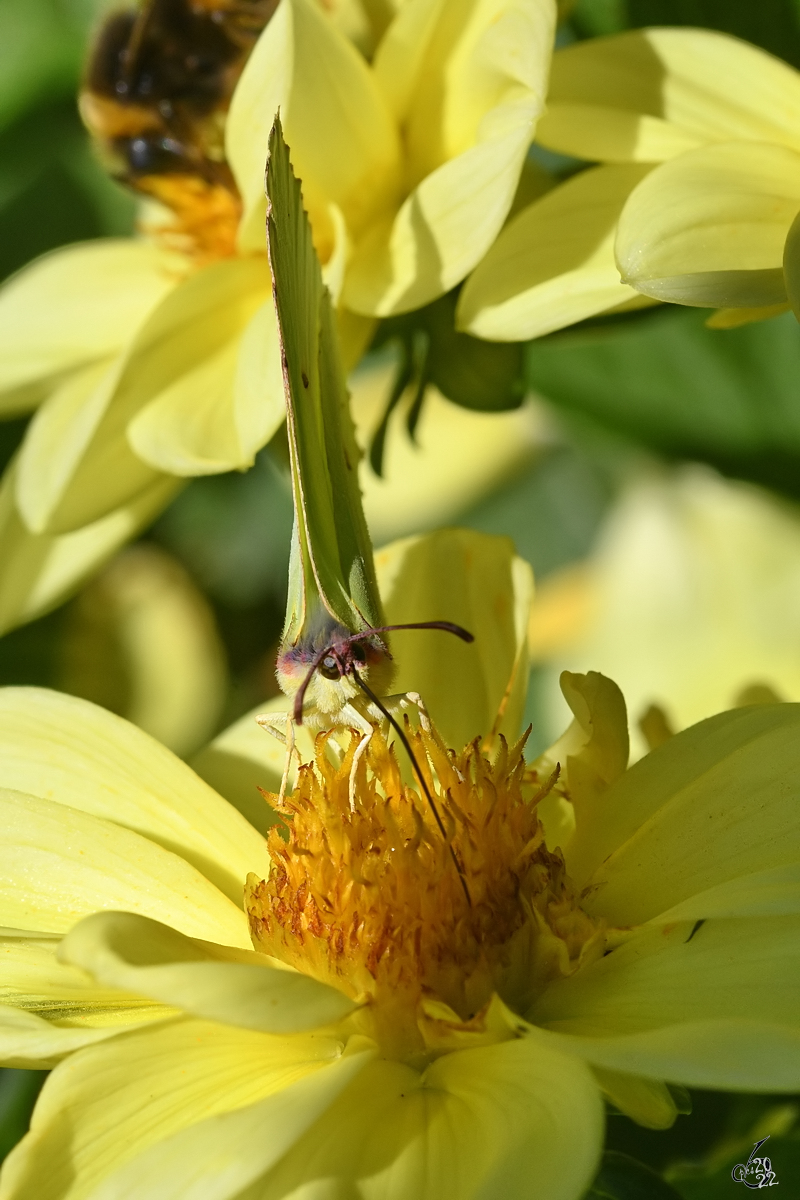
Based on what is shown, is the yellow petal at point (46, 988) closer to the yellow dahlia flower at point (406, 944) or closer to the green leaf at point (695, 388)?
the yellow dahlia flower at point (406, 944)

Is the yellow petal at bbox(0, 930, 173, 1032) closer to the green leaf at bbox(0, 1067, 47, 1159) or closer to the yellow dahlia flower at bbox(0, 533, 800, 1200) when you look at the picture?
the yellow dahlia flower at bbox(0, 533, 800, 1200)

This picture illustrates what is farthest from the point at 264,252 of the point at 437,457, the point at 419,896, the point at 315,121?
the point at 437,457

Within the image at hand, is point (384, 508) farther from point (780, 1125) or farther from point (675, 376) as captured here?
point (780, 1125)

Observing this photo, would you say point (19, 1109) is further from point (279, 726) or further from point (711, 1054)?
point (711, 1054)

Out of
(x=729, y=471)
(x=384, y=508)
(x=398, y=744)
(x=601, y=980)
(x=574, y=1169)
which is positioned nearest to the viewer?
(x=574, y=1169)

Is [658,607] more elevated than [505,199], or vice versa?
[505,199]

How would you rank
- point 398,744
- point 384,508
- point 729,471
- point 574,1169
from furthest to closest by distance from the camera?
1. point 384,508
2. point 729,471
3. point 398,744
4. point 574,1169

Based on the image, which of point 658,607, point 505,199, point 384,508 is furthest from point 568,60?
point 384,508

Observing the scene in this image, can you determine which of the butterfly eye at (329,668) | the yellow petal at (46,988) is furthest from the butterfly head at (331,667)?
the yellow petal at (46,988)
